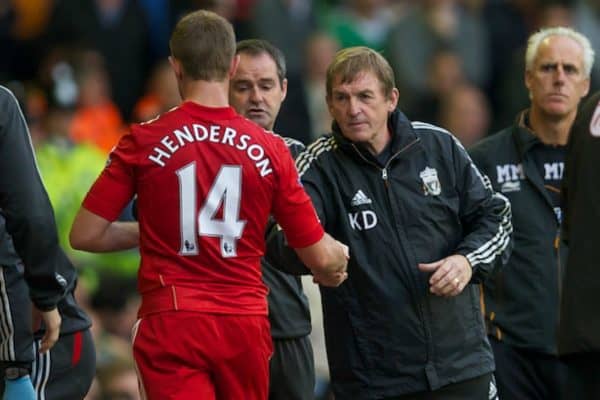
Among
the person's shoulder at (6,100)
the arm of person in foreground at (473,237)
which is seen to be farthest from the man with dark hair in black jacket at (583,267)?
the person's shoulder at (6,100)

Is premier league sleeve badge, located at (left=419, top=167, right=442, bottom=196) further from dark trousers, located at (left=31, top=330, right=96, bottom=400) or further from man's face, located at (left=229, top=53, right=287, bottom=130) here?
dark trousers, located at (left=31, top=330, right=96, bottom=400)

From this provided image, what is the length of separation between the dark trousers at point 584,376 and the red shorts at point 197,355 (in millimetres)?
1508

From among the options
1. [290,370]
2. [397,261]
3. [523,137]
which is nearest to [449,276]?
[397,261]

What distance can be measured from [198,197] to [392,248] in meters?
1.19

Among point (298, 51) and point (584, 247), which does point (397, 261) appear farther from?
point (298, 51)

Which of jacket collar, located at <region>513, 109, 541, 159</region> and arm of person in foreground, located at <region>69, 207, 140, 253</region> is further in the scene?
jacket collar, located at <region>513, 109, 541, 159</region>

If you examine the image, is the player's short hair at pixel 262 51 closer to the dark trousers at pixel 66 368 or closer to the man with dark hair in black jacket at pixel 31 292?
the man with dark hair in black jacket at pixel 31 292

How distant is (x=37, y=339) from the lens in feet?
23.2

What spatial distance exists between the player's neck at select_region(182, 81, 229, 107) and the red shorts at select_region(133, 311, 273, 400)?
2.81 feet

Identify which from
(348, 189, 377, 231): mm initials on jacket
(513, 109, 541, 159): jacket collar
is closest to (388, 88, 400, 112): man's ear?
(348, 189, 377, 231): mm initials on jacket

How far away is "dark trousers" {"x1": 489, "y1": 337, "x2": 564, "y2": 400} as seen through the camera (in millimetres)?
8359

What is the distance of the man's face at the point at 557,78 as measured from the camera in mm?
8539

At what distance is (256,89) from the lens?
7.87 metres

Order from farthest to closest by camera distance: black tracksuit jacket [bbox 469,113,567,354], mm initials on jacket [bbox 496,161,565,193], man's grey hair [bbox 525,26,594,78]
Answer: man's grey hair [bbox 525,26,594,78]
mm initials on jacket [bbox 496,161,565,193]
black tracksuit jacket [bbox 469,113,567,354]
